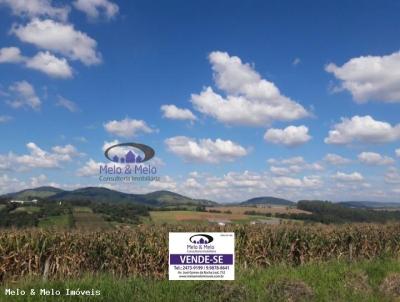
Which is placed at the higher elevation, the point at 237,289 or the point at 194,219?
the point at 194,219

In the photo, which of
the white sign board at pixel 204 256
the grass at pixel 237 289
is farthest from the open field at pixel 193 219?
the white sign board at pixel 204 256

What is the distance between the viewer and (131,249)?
1572 cm

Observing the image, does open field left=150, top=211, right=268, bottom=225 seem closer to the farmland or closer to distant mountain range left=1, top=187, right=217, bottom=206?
the farmland

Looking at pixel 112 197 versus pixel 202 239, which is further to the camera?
pixel 112 197

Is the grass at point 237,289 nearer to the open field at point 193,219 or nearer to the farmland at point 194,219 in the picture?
the farmland at point 194,219

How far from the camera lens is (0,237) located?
13891mm

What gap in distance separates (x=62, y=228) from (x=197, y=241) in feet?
24.7

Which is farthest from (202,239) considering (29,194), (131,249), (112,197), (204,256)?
(29,194)

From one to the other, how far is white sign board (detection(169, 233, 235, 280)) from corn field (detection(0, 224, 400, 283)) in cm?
428

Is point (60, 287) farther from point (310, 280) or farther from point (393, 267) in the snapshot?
point (393, 267)

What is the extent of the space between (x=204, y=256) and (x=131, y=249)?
6.52 meters

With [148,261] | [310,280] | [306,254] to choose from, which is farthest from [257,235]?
[310,280]

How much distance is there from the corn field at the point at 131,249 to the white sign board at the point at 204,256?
4278mm

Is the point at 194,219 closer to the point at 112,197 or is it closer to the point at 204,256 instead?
the point at 204,256
